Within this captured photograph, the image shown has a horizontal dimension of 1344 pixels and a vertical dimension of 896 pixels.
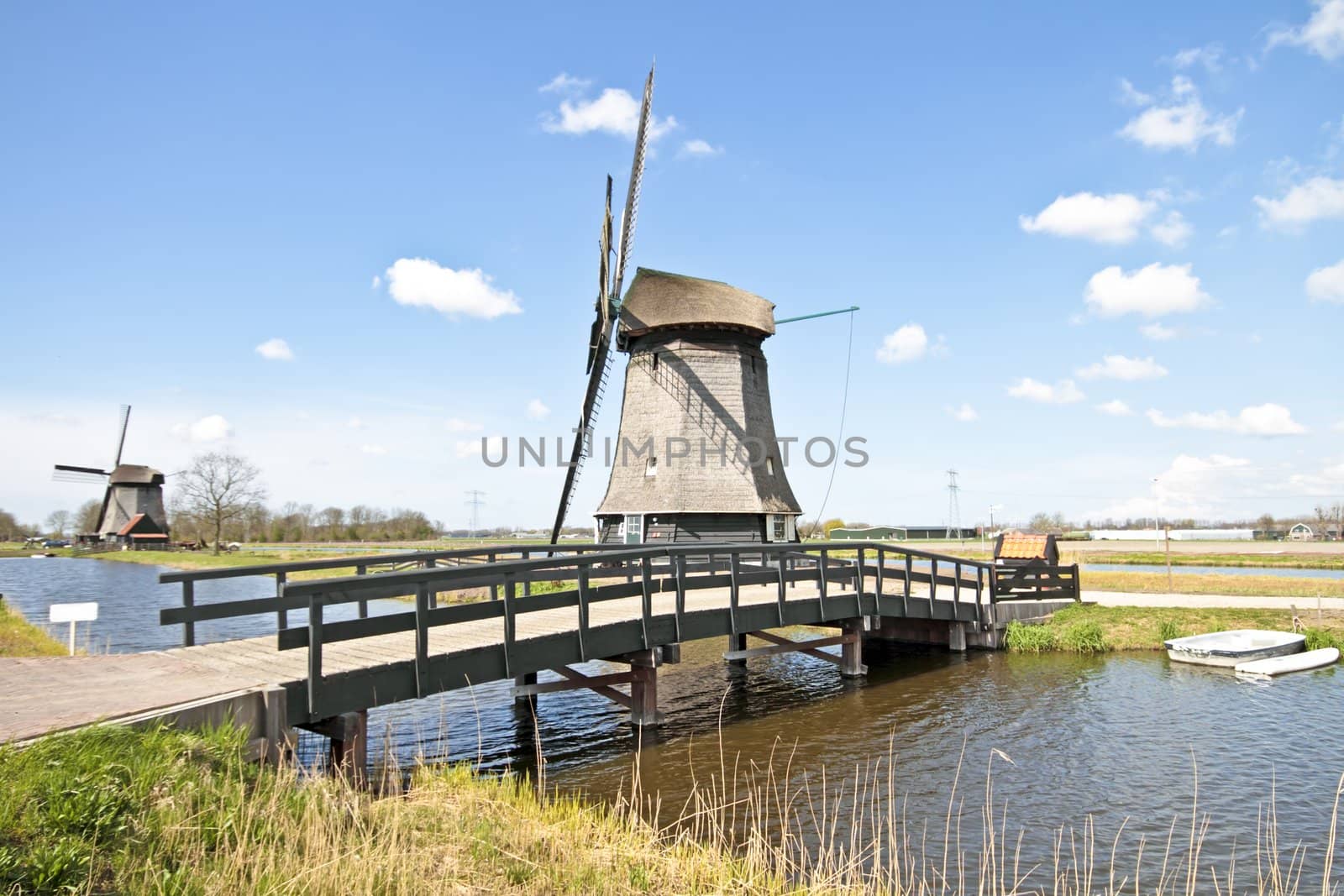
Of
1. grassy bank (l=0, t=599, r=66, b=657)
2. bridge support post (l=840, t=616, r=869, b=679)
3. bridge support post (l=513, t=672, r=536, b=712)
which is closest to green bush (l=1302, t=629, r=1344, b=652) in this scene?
bridge support post (l=840, t=616, r=869, b=679)

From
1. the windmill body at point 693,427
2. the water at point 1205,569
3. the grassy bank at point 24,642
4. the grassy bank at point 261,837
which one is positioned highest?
the windmill body at point 693,427

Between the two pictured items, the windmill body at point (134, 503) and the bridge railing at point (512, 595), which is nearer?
the bridge railing at point (512, 595)

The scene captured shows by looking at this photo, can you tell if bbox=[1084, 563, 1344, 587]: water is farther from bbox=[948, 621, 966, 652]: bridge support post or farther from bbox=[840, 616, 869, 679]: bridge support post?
bbox=[840, 616, 869, 679]: bridge support post

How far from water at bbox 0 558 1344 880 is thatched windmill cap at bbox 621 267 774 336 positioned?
9569mm

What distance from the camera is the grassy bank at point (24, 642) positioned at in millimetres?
13109

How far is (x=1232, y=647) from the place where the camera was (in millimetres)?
14844

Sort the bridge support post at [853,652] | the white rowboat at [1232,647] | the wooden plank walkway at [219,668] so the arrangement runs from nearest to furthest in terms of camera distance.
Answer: the wooden plank walkway at [219,668] < the white rowboat at [1232,647] < the bridge support post at [853,652]

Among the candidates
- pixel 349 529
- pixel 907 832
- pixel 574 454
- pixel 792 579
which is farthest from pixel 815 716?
pixel 349 529

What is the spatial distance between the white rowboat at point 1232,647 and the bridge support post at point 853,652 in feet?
19.6

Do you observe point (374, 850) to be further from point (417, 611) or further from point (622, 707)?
point (622, 707)

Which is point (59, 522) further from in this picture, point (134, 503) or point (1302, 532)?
point (1302, 532)

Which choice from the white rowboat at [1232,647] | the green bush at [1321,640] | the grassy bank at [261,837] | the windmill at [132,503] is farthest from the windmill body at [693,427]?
the windmill at [132,503]

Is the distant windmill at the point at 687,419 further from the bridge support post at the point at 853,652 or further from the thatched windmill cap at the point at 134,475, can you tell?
the thatched windmill cap at the point at 134,475

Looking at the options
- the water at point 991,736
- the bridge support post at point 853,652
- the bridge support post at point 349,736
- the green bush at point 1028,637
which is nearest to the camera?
the bridge support post at point 349,736
